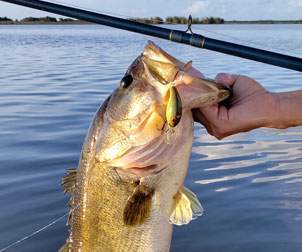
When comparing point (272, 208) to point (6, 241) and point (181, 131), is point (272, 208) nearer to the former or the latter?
point (6, 241)

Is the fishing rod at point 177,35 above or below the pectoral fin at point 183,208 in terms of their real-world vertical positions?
above

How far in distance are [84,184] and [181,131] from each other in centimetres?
62

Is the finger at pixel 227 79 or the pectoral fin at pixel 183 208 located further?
the pectoral fin at pixel 183 208

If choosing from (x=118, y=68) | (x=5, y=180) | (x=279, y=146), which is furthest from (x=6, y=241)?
(x=118, y=68)

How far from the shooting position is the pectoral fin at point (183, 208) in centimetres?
328

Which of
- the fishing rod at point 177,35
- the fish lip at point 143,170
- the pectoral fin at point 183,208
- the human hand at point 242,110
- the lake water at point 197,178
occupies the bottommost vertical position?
the lake water at point 197,178

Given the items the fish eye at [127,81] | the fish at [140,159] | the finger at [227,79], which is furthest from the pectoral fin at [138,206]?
the finger at [227,79]

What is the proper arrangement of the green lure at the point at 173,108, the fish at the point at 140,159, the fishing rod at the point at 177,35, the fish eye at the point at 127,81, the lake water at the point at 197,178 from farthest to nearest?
the lake water at the point at 197,178 → the fishing rod at the point at 177,35 → the fish eye at the point at 127,81 → the fish at the point at 140,159 → the green lure at the point at 173,108

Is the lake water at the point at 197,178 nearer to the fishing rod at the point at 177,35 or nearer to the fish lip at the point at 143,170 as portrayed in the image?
the fishing rod at the point at 177,35

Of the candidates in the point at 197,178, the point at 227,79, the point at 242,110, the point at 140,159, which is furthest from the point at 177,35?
the point at 197,178

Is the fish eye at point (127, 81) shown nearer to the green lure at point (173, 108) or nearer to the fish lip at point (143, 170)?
the green lure at point (173, 108)

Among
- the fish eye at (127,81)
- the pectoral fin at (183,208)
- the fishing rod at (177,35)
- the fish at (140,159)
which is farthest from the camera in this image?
the fishing rod at (177,35)

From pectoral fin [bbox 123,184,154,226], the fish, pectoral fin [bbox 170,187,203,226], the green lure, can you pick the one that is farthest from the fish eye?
pectoral fin [bbox 170,187,203,226]

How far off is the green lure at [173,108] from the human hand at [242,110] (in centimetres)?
25
